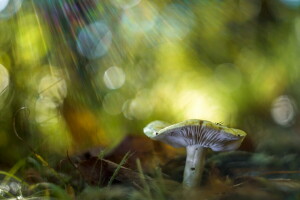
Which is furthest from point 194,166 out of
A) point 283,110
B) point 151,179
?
point 283,110

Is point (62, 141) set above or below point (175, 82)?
above

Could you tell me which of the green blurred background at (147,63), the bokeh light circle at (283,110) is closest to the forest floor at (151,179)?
the green blurred background at (147,63)

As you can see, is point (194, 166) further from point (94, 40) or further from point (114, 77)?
point (94, 40)

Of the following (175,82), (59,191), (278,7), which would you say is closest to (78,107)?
(175,82)

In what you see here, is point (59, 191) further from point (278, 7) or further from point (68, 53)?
point (278, 7)

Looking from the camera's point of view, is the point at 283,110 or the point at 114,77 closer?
the point at 283,110

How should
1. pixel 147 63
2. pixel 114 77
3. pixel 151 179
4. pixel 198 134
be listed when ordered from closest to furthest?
pixel 151 179 < pixel 198 134 < pixel 114 77 < pixel 147 63

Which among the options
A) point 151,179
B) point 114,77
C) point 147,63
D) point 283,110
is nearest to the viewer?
point 151,179
